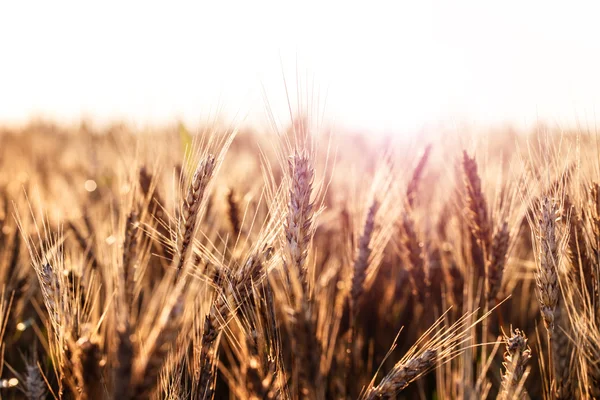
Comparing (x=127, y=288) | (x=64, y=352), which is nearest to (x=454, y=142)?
(x=127, y=288)

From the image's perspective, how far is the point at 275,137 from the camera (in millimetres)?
1389

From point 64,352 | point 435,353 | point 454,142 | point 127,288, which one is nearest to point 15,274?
point 64,352

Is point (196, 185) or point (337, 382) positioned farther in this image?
point (337, 382)

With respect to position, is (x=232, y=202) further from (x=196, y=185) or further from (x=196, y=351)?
(x=196, y=351)

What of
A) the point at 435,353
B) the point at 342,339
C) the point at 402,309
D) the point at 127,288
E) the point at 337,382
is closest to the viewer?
the point at 127,288

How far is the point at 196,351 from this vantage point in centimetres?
128

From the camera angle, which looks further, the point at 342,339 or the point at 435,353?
the point at 342,339

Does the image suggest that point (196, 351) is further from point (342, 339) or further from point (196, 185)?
point (342, 339)

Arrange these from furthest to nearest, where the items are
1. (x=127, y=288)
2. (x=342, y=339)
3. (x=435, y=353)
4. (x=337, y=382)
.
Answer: (x=342, y=339), (x=337, y=382), (x=435, y=353), (x=127, y=288)

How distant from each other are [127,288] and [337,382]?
0.93 meters

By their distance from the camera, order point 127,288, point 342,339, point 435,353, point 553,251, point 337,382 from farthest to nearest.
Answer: point 342,339 → point 337,382 → point 553,251 → point 435,353 → point 127,288

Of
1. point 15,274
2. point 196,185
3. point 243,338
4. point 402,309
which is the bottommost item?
point 402,309

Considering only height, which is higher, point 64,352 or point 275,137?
point 275,137

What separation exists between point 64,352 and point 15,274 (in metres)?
1.17
